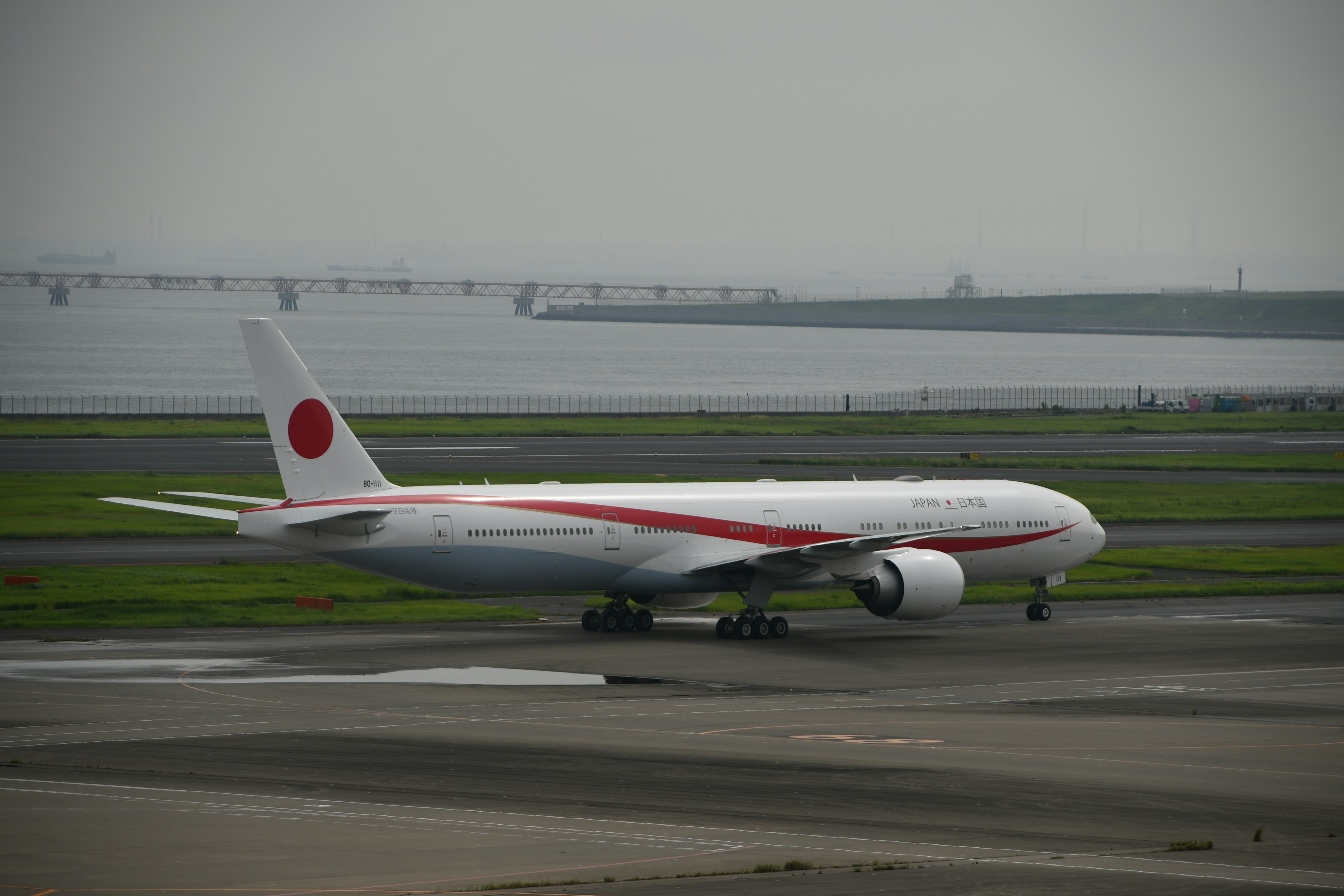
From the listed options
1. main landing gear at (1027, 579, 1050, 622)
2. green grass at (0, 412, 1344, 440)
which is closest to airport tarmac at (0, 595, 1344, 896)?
main landing gear at (1027, 579, 1050, 622)

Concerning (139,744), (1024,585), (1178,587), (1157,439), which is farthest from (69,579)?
(1157,439)

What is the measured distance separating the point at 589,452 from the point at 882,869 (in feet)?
265

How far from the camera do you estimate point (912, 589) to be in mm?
46688

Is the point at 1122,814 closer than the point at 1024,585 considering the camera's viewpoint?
Yes

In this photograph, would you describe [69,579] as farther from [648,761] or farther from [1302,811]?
[1302,811]

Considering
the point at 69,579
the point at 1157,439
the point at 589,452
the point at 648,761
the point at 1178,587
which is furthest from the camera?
the point at 1157,439

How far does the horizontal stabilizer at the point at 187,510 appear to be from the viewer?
4272 centimetres

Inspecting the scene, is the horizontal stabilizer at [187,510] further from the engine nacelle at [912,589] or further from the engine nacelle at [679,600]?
the engine nacelle at [912,589]

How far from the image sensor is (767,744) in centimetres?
3089

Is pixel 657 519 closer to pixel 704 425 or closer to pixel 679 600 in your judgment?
pixel 679 600

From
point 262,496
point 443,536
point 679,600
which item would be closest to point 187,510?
point 443,536

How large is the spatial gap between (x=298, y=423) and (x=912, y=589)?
61.5 ft

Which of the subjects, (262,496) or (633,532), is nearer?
(633,532)

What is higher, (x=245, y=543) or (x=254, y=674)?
(x=245, y=543)
